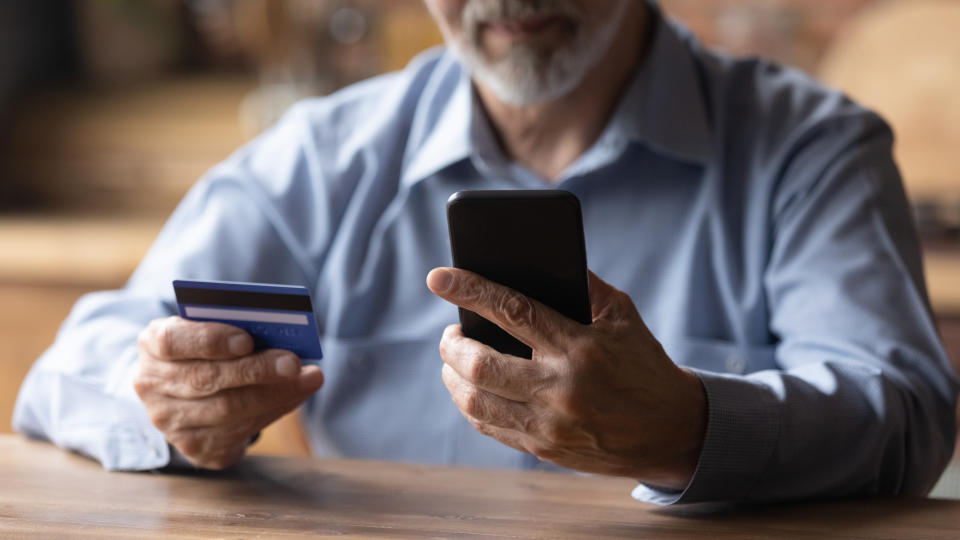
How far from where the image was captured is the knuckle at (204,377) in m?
0.90

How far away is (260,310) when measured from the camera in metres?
0.86

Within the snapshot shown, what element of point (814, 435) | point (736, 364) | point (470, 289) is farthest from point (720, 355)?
point (470, 289)

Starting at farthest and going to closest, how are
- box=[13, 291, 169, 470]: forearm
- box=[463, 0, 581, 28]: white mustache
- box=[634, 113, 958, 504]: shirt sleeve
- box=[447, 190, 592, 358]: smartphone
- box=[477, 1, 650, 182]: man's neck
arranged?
1. box=[477, 1, 650, 182]: man's neck
2. box=[463, 0, 581, 28]: white mustache
3. box=[13, 291, 169, 470]: forearm
4. box=[634, 113, 958, 504]: shirt sleeve
5. box=[447, 190, 592, 358]: smartphone

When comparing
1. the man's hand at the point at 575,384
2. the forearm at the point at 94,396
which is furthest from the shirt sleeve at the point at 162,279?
the man's hand at the point at 575,384

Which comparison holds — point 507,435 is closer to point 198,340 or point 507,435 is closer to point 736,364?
point 198,340

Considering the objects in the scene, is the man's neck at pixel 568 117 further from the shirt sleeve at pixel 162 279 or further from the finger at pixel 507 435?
the finger at pixel 507 435

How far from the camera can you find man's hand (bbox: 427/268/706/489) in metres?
0.76

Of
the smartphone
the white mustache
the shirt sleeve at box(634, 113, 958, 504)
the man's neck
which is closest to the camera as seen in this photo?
the smartphone

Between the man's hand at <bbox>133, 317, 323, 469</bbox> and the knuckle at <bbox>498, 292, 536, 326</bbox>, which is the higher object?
the knuckle at <bbox>498, 292, 536, 326</bbox>

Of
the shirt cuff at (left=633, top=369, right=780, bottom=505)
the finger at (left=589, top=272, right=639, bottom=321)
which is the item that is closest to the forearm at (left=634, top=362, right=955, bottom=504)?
the shirt cuff at (left=633, top=369, right=780, bottom=505)

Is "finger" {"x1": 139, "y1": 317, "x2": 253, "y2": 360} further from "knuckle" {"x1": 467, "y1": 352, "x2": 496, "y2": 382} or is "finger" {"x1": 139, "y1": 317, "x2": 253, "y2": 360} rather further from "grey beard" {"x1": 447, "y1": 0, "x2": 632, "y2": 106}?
"grey beard" {"x1": 447, "y1": 0, "x2": 632, "y2": 106}

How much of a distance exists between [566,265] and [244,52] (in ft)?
8.59

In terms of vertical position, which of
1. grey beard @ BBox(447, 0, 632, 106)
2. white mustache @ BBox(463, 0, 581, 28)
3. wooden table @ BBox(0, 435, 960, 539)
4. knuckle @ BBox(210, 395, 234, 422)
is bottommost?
wooden table @ BBox(0, 435, 960, 539)

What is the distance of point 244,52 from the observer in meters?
3.15
